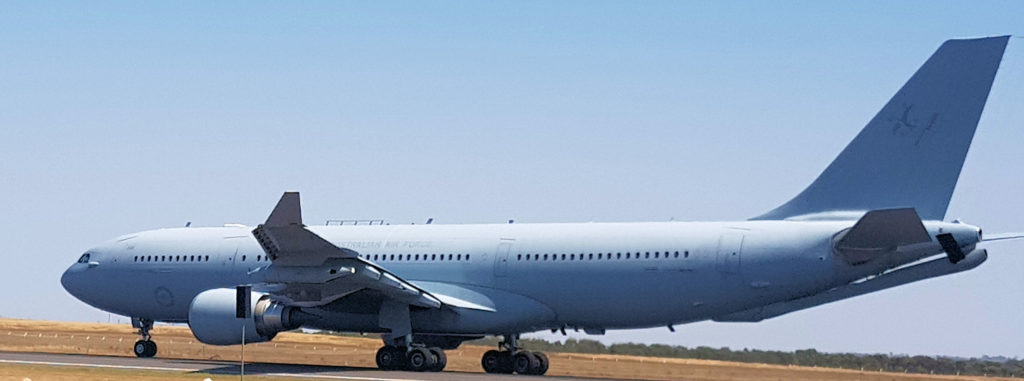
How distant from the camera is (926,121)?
1218 inches

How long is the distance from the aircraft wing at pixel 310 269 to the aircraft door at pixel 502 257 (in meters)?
1.59

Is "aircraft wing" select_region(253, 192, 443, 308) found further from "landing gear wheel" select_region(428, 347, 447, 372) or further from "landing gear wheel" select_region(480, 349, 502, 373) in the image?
"landing gear wheel" select_region(480, 349, 502, 373)

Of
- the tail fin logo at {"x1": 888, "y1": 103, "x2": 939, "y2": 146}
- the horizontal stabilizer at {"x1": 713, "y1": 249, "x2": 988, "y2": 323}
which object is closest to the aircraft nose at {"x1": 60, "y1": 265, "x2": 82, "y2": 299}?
the horizontal stabilizer at {"x1": 713, "y1": 249, "x2": 988, "y2": 323}

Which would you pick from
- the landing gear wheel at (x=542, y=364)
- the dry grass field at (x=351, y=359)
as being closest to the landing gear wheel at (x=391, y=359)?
the dry grass field at (x=351, y=359)

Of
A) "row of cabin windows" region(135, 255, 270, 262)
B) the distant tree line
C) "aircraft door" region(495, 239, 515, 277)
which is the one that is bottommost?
the distant tree line

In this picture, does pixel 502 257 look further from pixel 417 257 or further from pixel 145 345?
pixel 145 345

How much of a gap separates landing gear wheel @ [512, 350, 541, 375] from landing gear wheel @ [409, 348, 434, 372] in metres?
2.39

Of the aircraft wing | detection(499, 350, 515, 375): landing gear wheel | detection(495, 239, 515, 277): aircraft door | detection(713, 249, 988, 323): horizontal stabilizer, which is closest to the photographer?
detection(713, 249, 988, 323): horizontal stabilizer

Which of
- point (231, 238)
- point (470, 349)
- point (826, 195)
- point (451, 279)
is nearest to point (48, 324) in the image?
point (470, 349)

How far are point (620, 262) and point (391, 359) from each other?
19.1 ft

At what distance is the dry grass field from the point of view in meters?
34.6

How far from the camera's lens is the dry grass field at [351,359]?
34562 millimetres

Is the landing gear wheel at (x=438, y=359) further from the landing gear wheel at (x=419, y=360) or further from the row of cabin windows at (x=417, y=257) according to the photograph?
the row of cabin windows at (x=417, y=257)

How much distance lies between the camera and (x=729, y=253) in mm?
32094
